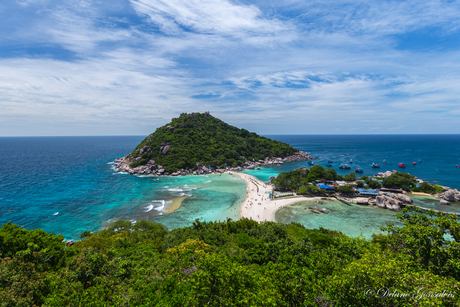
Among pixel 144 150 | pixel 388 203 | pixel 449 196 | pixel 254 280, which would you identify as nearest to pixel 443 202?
pixel 449 196

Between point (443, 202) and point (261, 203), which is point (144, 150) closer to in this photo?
point (261, 203)

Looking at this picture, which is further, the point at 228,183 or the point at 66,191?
the point at 228,183

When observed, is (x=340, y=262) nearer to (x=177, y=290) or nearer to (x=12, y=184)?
(x=177, y=290)

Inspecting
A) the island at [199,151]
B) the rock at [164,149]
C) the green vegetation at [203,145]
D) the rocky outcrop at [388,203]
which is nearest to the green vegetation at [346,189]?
the rocky outcrop at [388,203]

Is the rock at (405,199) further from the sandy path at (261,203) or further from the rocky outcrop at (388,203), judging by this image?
the sandy path at (261,203)

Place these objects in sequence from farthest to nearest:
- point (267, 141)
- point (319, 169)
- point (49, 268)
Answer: point (267, 141), point (319, 169), point (49, 268)

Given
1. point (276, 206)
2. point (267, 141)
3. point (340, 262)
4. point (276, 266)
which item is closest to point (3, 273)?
point (276, 266)

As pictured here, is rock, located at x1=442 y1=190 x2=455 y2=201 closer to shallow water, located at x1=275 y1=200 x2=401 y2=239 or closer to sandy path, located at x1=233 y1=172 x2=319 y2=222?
shallow water, located at x1=275 y1=200 x2=401 y2=239
